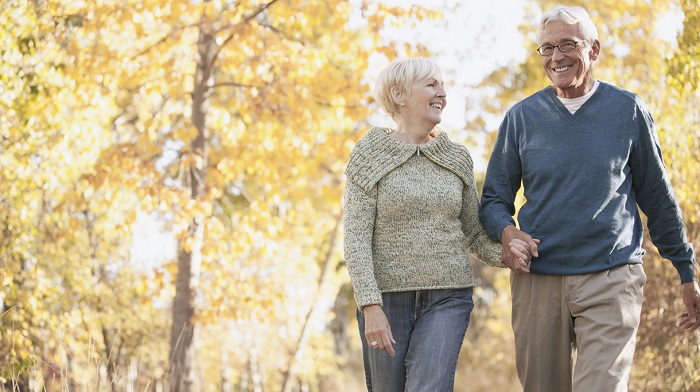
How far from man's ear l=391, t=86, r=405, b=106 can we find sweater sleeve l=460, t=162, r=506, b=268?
0.44m

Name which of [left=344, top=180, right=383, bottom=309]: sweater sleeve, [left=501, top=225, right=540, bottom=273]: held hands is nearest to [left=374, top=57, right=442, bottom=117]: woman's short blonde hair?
[left=344, top=180, right=383, bottom=309]: sweater sleeve

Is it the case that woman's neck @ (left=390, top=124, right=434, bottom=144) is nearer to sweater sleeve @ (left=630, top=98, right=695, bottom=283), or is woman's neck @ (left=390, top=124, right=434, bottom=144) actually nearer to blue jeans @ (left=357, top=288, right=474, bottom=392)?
blue jeans @ (left=357, top=288, right=474, bottom=392)

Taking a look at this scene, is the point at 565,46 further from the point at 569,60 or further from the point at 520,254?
the point at 520,254

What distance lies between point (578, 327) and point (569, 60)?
3.48 feet

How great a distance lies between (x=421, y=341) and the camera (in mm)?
3451

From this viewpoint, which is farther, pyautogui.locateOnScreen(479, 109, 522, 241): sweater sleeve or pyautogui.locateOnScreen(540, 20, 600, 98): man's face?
pyautogui.locateOnScreen(479, 109, 522, 241): sweater sleeve

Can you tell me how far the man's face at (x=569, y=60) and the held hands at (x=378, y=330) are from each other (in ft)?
3.90

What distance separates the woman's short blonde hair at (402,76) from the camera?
12.1 feet

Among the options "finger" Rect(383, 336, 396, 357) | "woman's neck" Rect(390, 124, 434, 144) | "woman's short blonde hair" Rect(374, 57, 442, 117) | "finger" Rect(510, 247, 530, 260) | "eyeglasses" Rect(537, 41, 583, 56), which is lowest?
"finger" Rect(383, 336, 396, 357)

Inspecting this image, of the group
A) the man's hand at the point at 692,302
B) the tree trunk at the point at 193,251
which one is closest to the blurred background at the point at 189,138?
the tree trunk at the point at 193,251

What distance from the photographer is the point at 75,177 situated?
8.88 metres

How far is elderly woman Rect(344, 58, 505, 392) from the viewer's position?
11.2 ft

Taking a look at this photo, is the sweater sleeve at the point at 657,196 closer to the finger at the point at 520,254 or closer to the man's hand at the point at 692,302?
the man's hand at the point at 692,302

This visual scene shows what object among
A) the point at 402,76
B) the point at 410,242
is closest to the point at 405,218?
the point at 410,242
